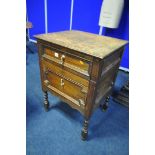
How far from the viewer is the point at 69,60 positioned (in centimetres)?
97

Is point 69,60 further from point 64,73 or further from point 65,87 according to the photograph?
point 65,87

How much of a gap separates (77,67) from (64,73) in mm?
147

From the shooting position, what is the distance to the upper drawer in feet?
2.94

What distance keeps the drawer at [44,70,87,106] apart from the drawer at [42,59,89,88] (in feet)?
0.11

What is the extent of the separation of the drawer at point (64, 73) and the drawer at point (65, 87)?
0.11 ft

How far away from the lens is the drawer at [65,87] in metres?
1.03

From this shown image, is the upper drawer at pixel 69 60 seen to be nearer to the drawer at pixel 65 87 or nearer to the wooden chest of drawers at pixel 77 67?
the wooden chest of drawers at pixel 77 67

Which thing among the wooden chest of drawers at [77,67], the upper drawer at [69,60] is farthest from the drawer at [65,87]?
the upper drawer at [69,60]

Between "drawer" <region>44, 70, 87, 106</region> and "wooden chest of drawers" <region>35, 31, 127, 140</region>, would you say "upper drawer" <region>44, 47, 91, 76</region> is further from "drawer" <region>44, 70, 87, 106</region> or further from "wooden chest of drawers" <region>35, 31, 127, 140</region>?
"drawer" <region>44, 70, 87, 106</region>

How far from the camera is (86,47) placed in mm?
905

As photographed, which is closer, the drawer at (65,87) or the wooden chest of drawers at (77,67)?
the wooden chest of drawers at (77,67)
